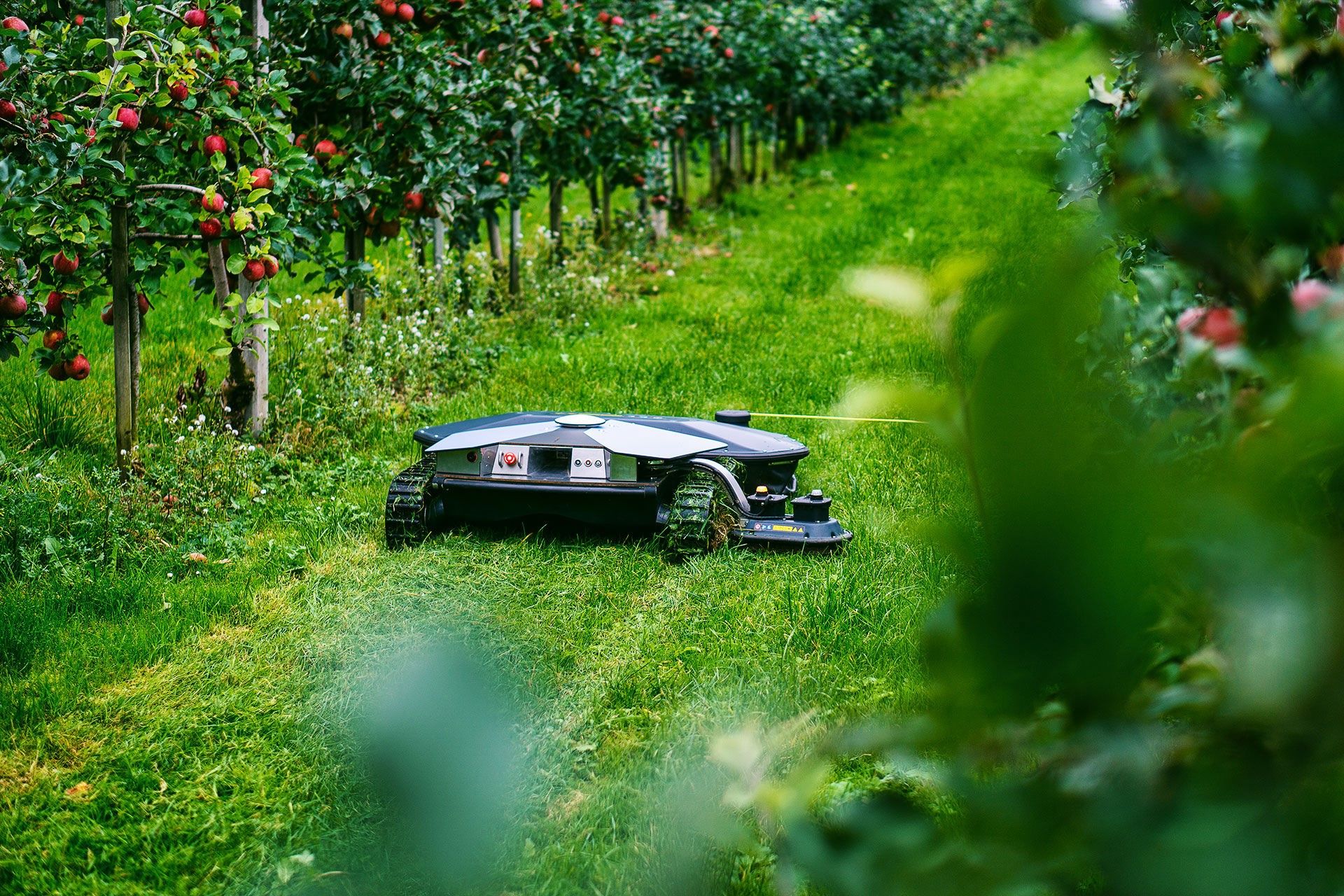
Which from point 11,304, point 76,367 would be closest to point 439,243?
point 76,367

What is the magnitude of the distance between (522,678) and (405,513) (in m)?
1.17

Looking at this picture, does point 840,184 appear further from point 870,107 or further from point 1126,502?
point 1126,502

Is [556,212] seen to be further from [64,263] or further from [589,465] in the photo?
[589,465]

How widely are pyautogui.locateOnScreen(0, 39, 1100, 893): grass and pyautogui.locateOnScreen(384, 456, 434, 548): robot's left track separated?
6 centimetres

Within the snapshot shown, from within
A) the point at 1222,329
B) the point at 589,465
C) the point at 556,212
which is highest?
the point at 556,212

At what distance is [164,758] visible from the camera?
2555mm

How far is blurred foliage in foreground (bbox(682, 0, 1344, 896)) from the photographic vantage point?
1.55 ft

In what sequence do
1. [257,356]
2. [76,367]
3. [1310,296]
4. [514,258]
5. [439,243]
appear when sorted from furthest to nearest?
[514,258]
[439,243]
[257,356]
[76,367]
[1310,296]

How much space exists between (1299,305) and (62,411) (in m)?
5.02

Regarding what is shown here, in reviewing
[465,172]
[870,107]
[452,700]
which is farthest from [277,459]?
[870,107]

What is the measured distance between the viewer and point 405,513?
12.4ft

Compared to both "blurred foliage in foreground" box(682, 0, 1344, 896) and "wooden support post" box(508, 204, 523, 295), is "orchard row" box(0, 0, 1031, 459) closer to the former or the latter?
"wooden support post" box(508, 204, 523, 295)

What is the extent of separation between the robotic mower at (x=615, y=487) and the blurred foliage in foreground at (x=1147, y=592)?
118 inches

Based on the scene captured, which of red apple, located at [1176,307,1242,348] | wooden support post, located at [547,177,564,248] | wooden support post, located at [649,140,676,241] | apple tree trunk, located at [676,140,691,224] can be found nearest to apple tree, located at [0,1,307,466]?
wooden support post, located at [547,177,564,248]
